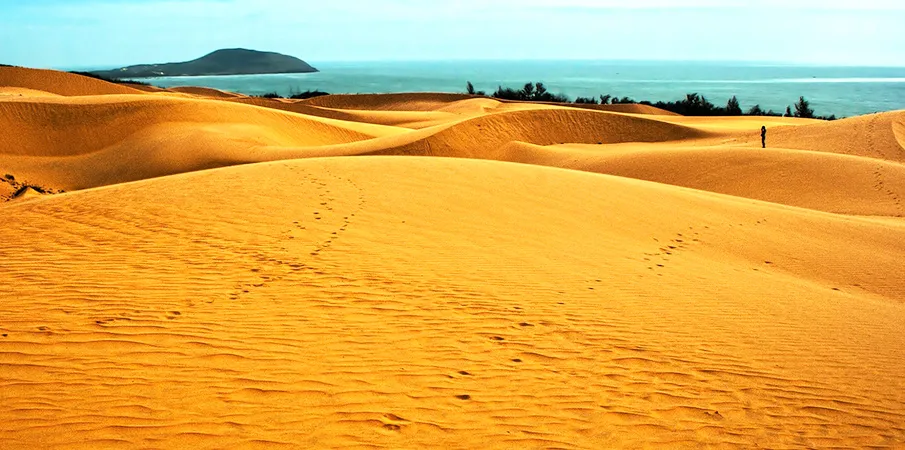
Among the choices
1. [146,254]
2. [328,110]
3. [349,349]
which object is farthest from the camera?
[328,110]

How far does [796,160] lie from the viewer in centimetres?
2242

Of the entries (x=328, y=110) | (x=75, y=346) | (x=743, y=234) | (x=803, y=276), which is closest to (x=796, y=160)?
(x=743, y=234)

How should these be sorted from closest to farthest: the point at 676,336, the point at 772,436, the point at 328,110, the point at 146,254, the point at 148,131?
the point at 772,436 → the point at 676,336 → the point at 146,254 → the point at 148,131 → the point at 328,110

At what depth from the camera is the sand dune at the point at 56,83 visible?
47.5m

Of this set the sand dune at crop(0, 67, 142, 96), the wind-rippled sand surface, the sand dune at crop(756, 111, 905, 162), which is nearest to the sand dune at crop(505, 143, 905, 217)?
the sand dune at crop(756, 111, 905, 162)

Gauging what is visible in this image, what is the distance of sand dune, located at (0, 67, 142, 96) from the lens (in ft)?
156

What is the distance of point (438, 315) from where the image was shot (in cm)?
642

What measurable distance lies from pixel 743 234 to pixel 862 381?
6.39 metres

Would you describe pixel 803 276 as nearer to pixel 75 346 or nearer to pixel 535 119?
pixel 75 346

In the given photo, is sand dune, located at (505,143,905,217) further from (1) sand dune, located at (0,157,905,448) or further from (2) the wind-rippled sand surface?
(1) sand dune, located at (0,157,905,448)

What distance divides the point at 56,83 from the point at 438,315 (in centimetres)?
5028

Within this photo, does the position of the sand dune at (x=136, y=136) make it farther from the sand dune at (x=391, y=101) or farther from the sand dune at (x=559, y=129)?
the sand dune at (x=391, y=101)

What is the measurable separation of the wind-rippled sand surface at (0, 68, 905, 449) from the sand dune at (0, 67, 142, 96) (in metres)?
Answer: 40.3

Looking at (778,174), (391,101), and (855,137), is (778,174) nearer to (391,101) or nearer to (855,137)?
(855,137)
